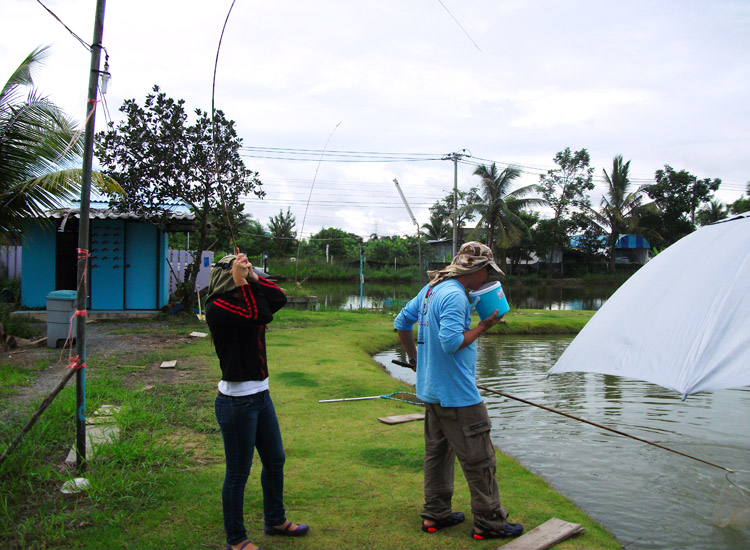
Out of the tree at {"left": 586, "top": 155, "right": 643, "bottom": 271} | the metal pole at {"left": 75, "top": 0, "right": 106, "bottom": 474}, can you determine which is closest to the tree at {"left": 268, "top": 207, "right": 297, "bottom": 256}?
the tree at {"left": 586, "top": 155, "right": 643, "bottom": 271}

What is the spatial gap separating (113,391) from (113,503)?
10.3 feet

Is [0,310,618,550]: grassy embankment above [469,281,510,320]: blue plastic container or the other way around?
the other way around

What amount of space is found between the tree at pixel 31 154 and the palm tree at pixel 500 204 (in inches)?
867

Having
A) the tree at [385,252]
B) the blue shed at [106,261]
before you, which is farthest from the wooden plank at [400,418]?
the tree at [385,252]

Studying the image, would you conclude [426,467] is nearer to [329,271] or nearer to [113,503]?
[113,503]

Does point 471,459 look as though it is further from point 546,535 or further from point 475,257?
point 475,257

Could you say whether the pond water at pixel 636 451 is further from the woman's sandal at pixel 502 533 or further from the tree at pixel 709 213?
the tree at pixel 709 213

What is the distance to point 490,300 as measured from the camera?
10.9ft

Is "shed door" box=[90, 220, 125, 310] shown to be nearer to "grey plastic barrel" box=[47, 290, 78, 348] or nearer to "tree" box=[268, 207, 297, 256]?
"grey plastic barrel" box=[47, 290, 78, 348]

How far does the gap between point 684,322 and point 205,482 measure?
3.34 m

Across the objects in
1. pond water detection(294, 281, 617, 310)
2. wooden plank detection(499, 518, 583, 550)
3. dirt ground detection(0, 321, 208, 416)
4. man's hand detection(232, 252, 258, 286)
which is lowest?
wooden plank detection(499, 518, 583, 550)

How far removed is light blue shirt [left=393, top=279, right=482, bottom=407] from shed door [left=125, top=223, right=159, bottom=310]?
13082mm

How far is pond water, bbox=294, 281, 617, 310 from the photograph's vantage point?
25312 mm

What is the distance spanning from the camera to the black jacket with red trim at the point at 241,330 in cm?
306
